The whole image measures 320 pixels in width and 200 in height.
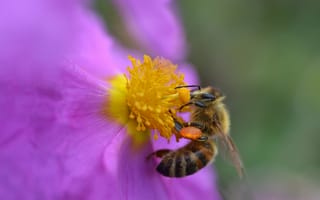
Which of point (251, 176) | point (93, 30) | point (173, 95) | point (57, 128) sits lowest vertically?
point (251, 176)

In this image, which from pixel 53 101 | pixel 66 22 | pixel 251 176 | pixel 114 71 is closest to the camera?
pixel 66 22

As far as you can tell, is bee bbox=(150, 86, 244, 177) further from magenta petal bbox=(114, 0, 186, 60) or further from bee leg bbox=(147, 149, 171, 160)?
magenta petal bbox=(114, 0, 186, 60)

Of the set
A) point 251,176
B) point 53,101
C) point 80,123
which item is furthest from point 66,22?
point 251,176

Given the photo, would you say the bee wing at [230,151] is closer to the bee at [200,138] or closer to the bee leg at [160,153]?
the bee at [200,138]

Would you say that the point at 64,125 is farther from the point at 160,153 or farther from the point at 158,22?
the point at 158,22

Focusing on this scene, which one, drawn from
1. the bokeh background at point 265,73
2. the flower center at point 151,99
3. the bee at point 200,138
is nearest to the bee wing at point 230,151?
the bee at point 200,138

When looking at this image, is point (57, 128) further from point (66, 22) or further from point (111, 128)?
point (66, 22)
